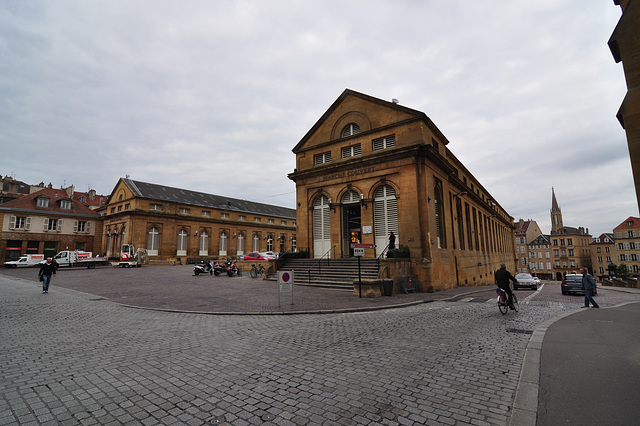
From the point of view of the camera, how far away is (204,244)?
171ft

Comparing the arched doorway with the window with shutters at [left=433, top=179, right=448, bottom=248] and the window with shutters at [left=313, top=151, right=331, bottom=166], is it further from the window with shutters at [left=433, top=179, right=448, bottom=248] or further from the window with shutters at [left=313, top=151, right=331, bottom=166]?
the window with shutters at [left=433, top=179, right=448, bottom=248]

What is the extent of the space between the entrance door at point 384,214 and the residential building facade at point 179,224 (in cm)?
2415

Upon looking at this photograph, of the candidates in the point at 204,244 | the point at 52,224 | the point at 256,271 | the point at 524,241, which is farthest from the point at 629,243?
the point at 52,224

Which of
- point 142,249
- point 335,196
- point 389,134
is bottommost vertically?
point 142,249

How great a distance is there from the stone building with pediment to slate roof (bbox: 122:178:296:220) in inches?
1258

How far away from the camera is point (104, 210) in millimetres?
53156

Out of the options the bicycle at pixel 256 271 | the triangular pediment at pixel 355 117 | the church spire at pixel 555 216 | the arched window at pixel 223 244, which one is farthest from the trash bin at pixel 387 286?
the church spire at pixel 555 216

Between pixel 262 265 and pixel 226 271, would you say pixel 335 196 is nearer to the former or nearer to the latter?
pixel 262 265

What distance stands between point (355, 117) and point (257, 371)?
21.6 metres

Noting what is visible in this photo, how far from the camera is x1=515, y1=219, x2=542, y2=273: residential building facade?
92.6m

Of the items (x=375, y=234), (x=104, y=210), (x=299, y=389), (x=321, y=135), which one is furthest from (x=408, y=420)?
(x=104, y=210)

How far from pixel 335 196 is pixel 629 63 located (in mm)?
19634

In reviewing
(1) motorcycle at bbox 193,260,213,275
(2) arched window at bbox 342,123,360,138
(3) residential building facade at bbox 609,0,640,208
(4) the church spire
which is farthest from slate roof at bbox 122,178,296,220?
(4) the church spire

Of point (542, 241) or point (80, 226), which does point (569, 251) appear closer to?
point (542, 241)
